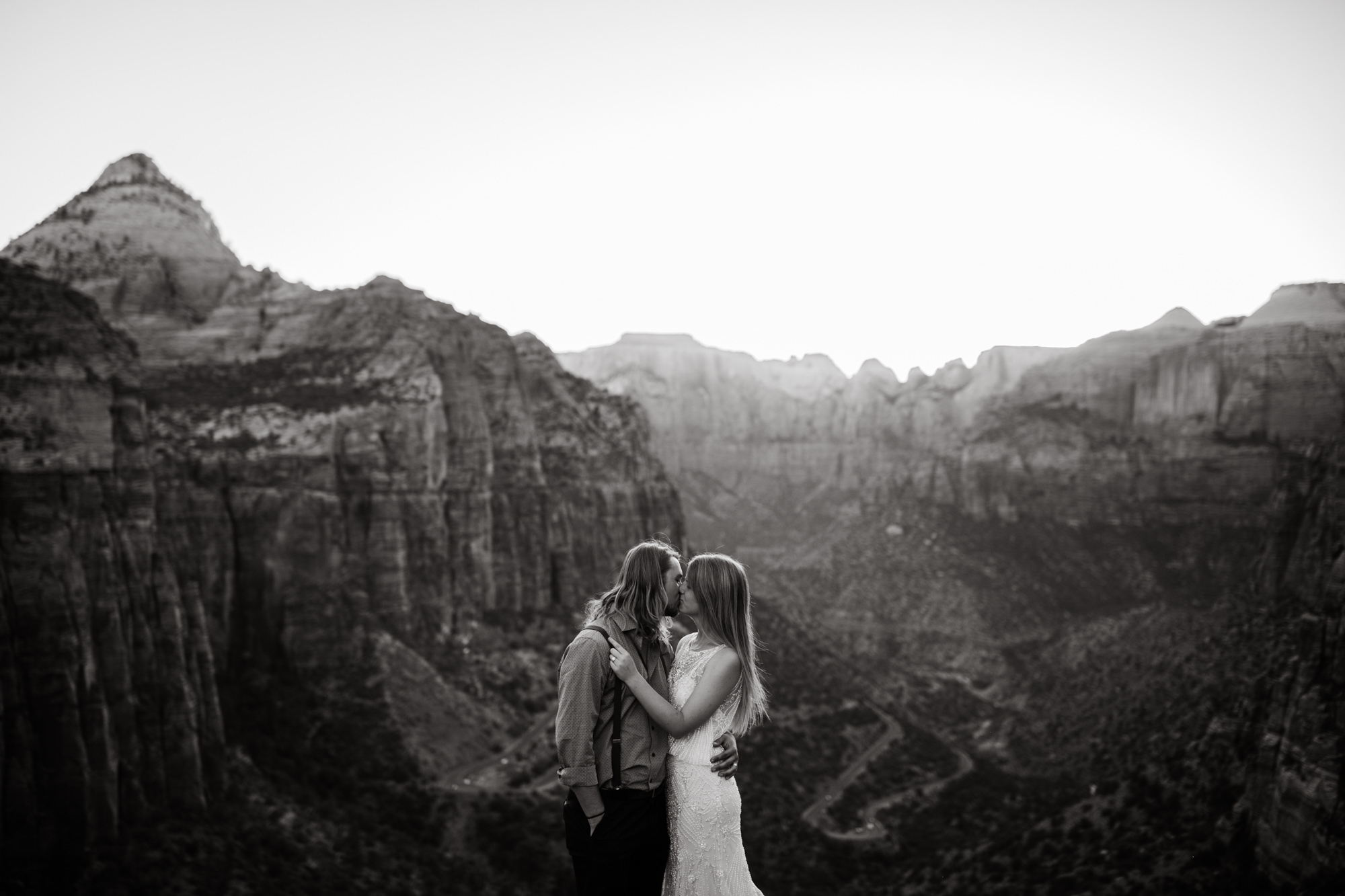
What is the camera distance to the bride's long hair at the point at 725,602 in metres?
8.54

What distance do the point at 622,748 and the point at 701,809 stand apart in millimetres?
1011

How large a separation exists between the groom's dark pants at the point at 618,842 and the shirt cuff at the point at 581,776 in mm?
286

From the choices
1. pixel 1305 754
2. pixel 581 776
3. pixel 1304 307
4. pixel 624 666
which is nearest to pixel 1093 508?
pixel 1304 307

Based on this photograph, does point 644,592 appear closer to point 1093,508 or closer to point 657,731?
point 657,731

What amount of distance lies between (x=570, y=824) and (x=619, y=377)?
625 ft

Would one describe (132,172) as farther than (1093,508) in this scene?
No

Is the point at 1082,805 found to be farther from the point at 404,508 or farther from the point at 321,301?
the point at 321,301

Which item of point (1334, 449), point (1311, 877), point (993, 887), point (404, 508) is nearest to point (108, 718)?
point (404, 508)

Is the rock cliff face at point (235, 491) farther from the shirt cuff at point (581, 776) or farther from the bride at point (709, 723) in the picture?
the bride at point (709, 723)

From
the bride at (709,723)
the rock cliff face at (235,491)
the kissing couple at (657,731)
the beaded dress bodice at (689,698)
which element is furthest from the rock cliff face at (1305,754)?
the rock cliff face at (235,491)

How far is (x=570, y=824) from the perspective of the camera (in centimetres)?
861

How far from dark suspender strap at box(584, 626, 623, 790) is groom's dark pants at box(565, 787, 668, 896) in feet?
0.53

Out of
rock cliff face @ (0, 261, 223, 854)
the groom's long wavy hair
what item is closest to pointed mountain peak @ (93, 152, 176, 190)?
rock cliff face @ (0, 261, 223, 854)

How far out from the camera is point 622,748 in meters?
8.49
